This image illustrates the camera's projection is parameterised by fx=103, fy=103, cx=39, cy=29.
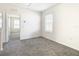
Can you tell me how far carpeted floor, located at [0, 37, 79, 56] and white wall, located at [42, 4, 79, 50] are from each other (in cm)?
23

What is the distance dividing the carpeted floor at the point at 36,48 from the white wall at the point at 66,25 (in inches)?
8.9

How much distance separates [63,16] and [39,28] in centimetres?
112

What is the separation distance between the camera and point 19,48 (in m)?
3.08

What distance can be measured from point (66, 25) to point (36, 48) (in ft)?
4.82

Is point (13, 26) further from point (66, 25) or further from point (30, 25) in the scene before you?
point (66, 25)

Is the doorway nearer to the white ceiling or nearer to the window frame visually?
the white ceiling

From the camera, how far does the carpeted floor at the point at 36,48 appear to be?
301 centimetres

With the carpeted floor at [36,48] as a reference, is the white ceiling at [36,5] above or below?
above

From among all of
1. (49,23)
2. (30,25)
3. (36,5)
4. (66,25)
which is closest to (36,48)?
(30,25)

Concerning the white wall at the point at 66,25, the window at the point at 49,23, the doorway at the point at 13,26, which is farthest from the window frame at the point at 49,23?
the doorway at the point at 13,26

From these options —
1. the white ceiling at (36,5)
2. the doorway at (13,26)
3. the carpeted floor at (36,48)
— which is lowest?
the carpeted floor at (36,48)

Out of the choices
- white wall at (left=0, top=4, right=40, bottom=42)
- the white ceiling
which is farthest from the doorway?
the white ceiling

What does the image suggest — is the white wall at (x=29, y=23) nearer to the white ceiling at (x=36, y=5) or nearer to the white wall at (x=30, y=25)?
the white wall at (x=30, y=25)

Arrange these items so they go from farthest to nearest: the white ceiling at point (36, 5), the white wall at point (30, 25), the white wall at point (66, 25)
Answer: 1. the white wall at point (66, 25)
2. the white wall at point (30, 25)
3. the white ceiling at point (36, 5)
